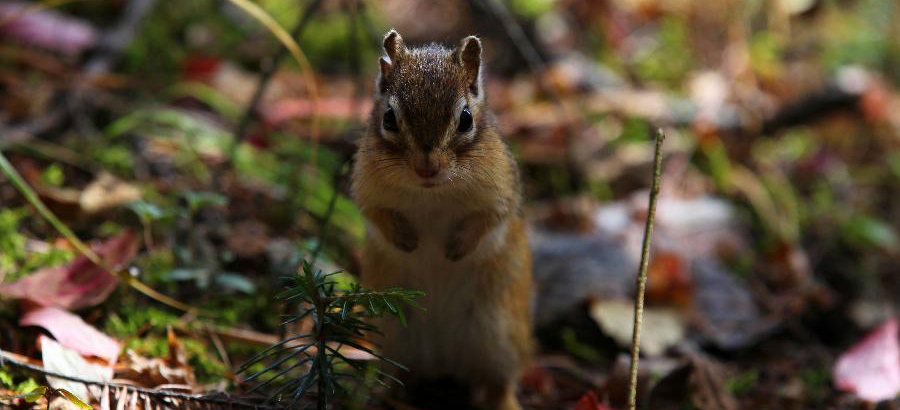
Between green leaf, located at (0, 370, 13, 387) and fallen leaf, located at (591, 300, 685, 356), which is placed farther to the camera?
fallen leaf, located at (591, 300, 685, 356)

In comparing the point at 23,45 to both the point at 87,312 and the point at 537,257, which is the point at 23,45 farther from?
the point at 537,257

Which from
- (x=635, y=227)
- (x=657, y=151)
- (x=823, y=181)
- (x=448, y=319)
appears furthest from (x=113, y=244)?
(x=823, y=181)

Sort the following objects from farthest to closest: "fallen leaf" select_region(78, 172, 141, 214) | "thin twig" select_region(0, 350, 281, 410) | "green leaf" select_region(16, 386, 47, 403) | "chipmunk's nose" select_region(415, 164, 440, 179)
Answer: "fallen leaf" select_region(78, 172, 141, 214)
"chipmunk's nose" select_region(415, 164, 440, 179)
"thin twig" select_region(0, 350, 281, 410)
"green leaf" select_region(16, 386, 47, 403)

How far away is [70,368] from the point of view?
2416mm

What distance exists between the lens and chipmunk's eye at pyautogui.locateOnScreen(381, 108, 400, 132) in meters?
2.64

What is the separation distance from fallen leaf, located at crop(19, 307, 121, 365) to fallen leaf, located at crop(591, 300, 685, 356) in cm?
208

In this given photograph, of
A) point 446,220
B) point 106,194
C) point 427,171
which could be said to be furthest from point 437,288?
point 106,194

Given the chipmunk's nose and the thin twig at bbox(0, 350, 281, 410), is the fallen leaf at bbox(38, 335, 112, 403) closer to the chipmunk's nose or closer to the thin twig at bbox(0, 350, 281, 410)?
the thin twig at bbox(0, 350, 281, 410)

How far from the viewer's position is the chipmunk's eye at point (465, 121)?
2656mm

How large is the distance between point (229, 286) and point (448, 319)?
0.96 metres

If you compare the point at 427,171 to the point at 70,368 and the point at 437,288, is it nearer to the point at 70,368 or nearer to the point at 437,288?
the point at 437,288

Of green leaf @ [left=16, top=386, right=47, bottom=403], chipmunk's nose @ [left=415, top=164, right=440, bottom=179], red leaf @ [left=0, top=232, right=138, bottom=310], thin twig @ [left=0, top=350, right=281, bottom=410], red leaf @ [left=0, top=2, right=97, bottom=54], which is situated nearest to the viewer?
green leaf @ [left=16, top=386, right=47, bottom=403]

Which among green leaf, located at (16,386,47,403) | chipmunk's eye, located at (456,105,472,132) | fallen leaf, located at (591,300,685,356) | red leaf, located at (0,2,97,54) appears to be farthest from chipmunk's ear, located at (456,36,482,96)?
red leaf, located at (0,2,97,54)

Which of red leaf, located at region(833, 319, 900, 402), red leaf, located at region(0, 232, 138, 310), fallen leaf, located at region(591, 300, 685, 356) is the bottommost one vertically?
red leaf, located at region(0, 232, 138, 310)
